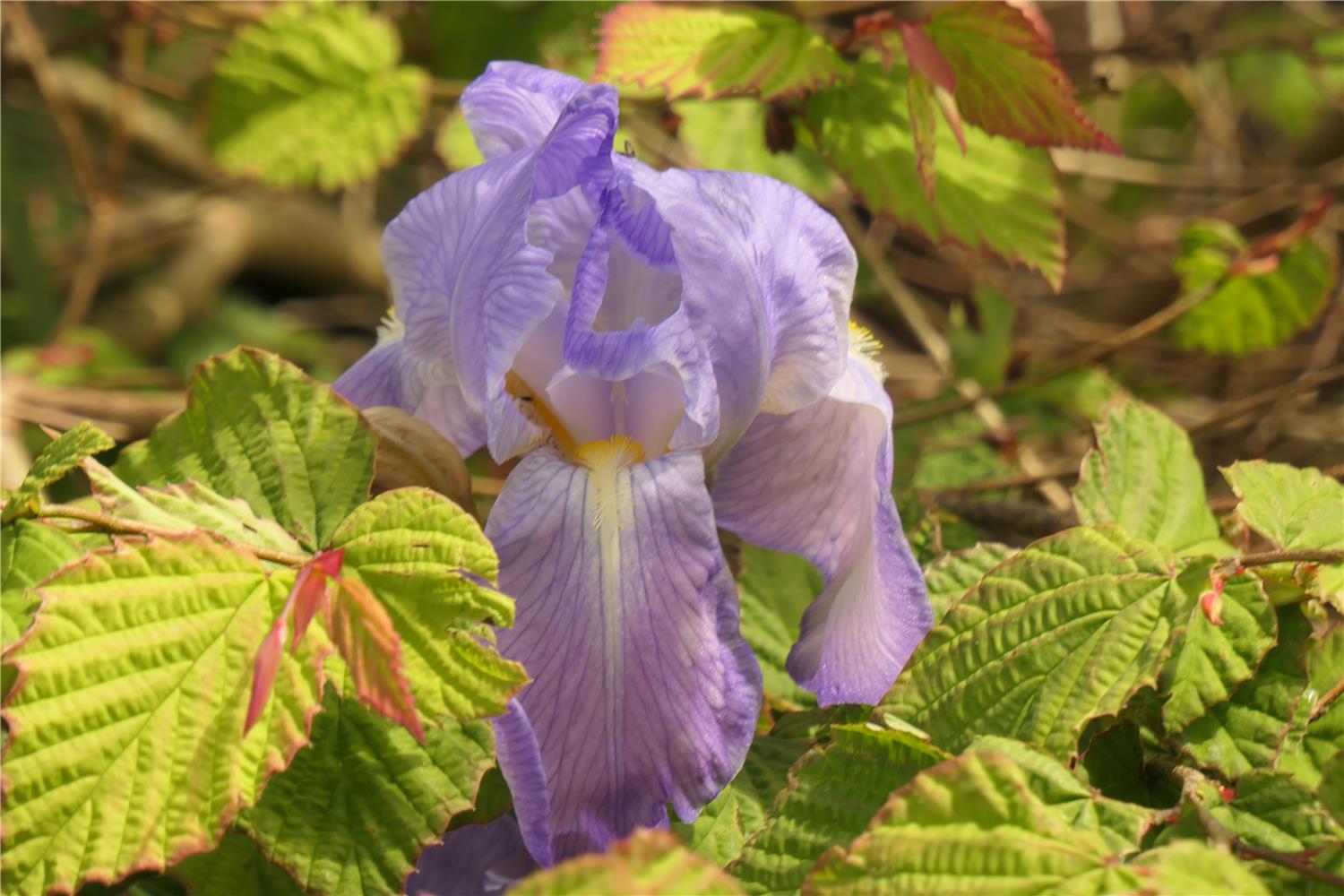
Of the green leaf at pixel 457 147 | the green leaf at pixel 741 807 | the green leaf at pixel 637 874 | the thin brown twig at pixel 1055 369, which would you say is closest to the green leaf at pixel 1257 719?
the green leaf at pixel 741 807

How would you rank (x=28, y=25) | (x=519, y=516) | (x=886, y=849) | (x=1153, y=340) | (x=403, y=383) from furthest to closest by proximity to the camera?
(x=28, y=25) < (x=1153, y=340) < (x=403, y=383) < (x=519, y=516) < (x=886, y=849)

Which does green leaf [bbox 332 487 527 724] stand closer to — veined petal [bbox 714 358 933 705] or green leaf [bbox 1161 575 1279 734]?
veined petal [bbox 714 358 933 705]

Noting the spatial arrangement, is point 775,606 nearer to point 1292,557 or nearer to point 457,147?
point 1292,557

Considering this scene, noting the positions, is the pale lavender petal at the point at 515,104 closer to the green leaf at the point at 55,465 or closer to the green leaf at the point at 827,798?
the green leaf at the point at 55,465

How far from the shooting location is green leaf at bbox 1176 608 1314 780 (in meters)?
0.81

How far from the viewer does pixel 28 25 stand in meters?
2.49

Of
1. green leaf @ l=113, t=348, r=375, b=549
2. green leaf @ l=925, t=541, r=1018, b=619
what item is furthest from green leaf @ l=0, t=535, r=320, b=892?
green leaf @ l=925, t=541, r=1018, b=619

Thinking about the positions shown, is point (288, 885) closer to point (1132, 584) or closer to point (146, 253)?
point (1132, 584)

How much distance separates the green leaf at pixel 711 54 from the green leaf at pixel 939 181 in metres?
0.04

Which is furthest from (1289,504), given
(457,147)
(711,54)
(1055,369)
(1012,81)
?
(457,147)

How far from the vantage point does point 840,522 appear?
0.95m

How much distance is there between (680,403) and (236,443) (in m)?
0.34

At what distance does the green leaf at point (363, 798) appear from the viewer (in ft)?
2.70

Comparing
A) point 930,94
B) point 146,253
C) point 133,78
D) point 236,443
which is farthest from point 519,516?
point 146,253
